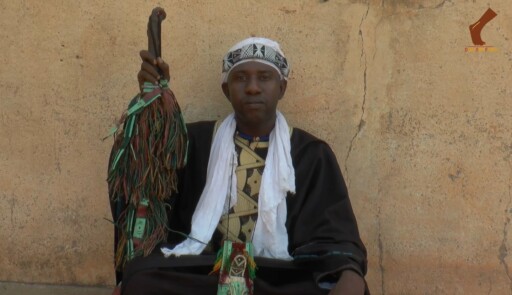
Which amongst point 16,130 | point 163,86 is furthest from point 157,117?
point 16,130

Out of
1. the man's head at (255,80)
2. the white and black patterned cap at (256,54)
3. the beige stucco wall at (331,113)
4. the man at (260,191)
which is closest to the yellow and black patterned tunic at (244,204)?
the man at (260,191)

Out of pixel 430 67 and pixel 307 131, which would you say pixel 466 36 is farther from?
pixel 307 131

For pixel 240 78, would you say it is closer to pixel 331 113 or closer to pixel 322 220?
pixel 331 113

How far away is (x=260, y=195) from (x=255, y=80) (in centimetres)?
52

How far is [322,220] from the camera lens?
4230mm

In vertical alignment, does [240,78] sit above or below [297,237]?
above

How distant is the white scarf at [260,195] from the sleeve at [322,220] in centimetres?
6

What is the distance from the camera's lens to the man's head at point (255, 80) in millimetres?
4348

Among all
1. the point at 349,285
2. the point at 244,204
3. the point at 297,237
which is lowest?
the point at 349,285

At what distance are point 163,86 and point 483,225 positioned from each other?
68.7 inches

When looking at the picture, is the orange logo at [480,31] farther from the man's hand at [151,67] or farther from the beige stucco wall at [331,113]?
the man's hand at [151,67]

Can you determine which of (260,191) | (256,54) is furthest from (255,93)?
(260,191)

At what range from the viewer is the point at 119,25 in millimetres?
4828

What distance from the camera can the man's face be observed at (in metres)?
4.34
